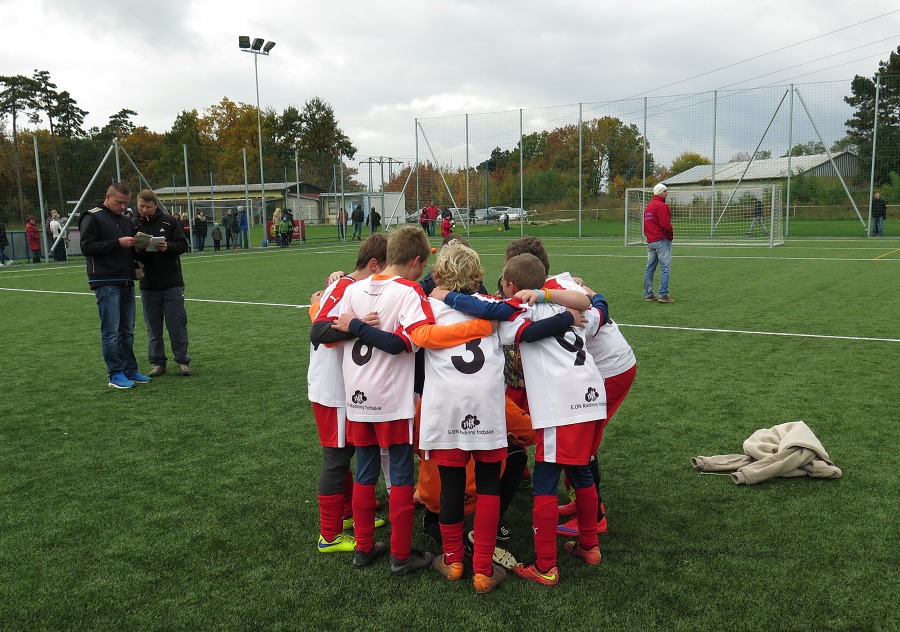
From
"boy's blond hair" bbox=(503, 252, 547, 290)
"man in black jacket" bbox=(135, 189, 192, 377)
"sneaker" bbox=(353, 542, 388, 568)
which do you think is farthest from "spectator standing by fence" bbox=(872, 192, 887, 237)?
"sneaker" bbox=(353, 542, 388, 568)

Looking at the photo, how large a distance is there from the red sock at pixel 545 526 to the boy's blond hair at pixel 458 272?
974mm

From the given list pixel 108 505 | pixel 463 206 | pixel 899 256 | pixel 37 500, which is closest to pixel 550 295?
pixel 108 505

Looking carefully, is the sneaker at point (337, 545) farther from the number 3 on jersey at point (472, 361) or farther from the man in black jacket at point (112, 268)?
the man in black jacket at point (112, 268)

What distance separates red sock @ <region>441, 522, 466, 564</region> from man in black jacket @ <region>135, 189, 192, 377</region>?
15.2 ft

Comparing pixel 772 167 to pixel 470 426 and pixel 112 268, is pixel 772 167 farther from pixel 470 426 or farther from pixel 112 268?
pixel 470 426

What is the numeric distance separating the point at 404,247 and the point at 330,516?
1.34 metres

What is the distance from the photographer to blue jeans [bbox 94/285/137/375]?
21.6 ft

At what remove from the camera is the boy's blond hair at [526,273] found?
3244 mm

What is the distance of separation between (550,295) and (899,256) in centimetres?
1800

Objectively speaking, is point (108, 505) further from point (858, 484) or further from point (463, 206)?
point (463, 206)

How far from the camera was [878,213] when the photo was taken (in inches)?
987

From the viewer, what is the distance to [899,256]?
17.6 meters

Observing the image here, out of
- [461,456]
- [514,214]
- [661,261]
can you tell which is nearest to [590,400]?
[461,456]

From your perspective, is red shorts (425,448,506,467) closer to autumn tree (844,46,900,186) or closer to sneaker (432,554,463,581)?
sneaker (432,554,463,581)
